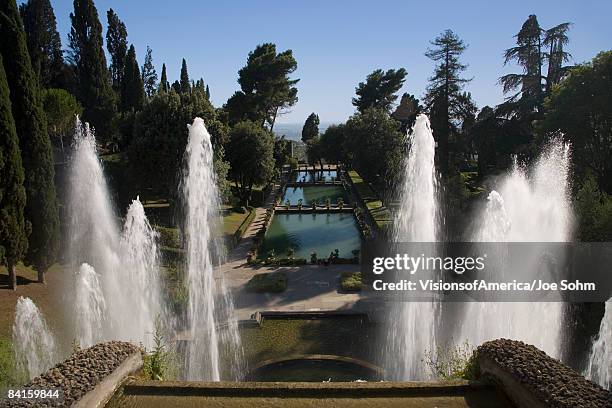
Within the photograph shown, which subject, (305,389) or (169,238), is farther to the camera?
(169,238)

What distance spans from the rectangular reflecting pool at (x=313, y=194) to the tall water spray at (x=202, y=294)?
74.8ft

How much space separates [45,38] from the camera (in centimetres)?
4609

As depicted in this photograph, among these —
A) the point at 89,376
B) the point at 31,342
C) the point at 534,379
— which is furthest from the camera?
the point at 31,342

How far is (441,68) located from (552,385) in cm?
2930

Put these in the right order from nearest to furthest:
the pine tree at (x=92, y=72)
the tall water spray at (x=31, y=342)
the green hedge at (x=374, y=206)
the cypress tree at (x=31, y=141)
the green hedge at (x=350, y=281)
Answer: the tall water spray at (x=31, y=342), the cypress tree at (x=31, y=141), the green hedge at (x=350, y=281), the green hedge at (x=374, y=206), the pine tree at (x=92, y=72)

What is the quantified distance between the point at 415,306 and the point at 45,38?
4673 centimetres

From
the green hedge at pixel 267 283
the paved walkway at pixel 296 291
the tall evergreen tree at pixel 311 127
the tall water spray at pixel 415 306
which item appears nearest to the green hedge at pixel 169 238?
the paved walkway at pixel 296 291

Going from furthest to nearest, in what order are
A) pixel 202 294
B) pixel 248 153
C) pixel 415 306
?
1. pixel 248 153
2. pixel 202 294
3. pixel 415 306

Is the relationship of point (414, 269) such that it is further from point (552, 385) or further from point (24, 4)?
point (24, 4)

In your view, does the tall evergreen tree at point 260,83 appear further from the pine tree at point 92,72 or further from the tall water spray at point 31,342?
the tall water spray at point 31,342

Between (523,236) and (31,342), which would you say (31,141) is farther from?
(523,236)

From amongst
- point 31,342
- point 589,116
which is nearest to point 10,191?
point 31,342

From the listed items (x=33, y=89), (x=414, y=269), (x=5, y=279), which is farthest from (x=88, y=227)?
(x=414, y=269)

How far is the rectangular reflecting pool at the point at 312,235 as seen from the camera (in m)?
23.7
